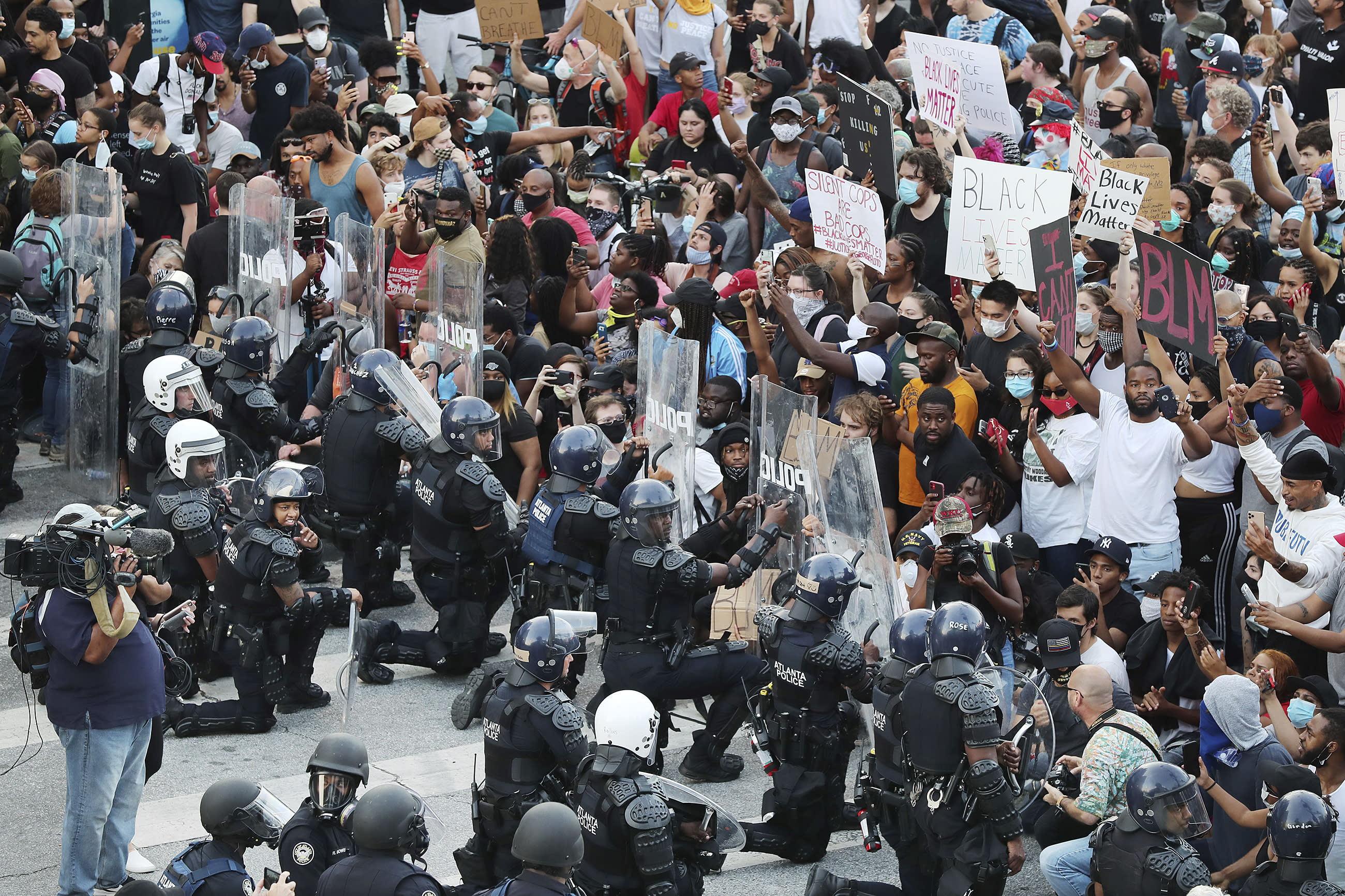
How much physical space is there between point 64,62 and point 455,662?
831 cm

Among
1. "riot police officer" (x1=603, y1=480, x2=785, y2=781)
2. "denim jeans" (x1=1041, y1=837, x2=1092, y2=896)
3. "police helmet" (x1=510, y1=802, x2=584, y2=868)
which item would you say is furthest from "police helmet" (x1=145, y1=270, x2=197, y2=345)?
"denim jeans" (x1=1041, y1=837, x2=1092, y2=896)

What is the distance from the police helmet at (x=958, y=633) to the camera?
8086 mm

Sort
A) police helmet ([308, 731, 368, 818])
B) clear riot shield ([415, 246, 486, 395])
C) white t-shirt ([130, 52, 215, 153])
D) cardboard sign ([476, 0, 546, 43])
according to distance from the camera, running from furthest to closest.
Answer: cardboard sign ([476, 0, 546, 43]) < white t-shirt ([130, 52, 215, 153]) < clear riot shield ([415, 246, 486, 395]) < police helmet ([308, 731, 368, 818])

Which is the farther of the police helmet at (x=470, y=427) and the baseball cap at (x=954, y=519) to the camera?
the police helmet at (x=470, y=427)

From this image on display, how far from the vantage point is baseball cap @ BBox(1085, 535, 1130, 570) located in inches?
397

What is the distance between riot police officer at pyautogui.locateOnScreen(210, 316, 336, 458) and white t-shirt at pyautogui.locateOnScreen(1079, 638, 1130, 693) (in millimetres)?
5956

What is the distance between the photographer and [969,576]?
9695mm

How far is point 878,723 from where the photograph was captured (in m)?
8.51

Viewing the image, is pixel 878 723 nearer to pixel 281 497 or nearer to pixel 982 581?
pixel 982 581

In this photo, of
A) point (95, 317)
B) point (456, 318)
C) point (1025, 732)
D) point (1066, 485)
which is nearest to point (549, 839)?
point (1025, 732)

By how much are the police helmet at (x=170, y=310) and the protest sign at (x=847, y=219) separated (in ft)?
15.3

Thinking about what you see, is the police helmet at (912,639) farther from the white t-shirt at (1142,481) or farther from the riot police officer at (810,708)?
the white t-shirt at (1142,481)

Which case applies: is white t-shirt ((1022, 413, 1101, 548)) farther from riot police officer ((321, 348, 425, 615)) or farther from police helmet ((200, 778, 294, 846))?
police helmet ((200, 778, 294, 846))

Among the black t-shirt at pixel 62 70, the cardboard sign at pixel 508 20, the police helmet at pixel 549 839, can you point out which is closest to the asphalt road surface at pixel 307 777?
the police helmet at pixel 549 839
